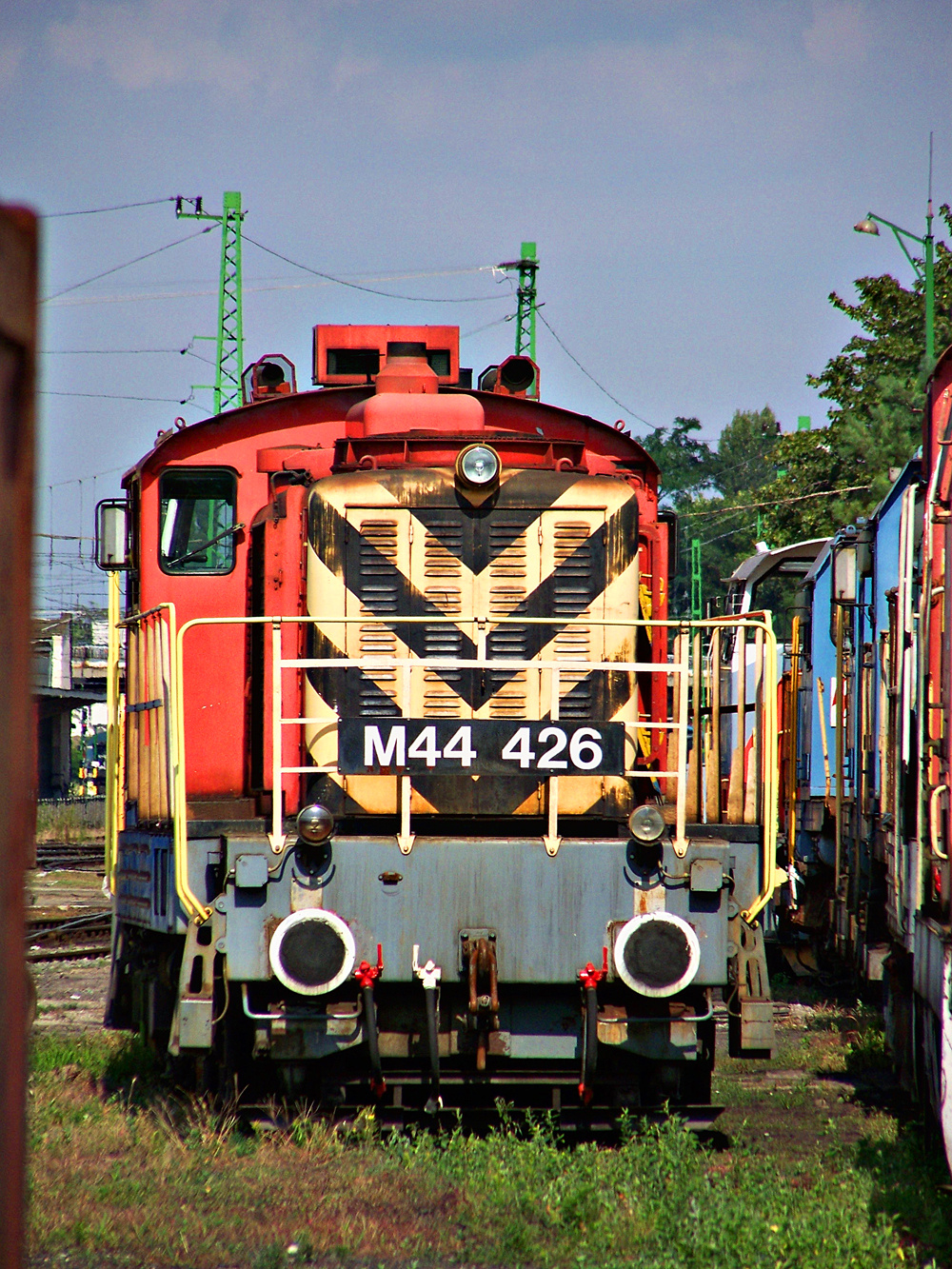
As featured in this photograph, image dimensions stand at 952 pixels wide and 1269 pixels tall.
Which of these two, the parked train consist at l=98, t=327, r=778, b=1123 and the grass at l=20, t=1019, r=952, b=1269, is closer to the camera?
the grass at l=20, t=1019, r=952, b=1269

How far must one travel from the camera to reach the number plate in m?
6.04

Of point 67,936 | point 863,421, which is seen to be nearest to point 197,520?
point 67,936

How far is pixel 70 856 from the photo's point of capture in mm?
25781

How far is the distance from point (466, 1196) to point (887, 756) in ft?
13.8

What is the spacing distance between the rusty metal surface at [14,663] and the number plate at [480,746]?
395 centimetres

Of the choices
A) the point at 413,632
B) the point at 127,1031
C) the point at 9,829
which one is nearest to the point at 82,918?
the point at 127,1031

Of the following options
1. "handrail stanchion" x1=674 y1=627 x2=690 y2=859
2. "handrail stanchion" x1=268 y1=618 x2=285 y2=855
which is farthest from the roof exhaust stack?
"handrail stanchion" x1=674 y1=627 x2=690 y2=859

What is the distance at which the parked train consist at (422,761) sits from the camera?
604 cm

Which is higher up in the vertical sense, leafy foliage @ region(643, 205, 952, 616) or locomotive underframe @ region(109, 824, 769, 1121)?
leafy foliage @ region(643, 205, 952, 616)

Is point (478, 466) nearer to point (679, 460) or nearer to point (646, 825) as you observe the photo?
point (646, 825)

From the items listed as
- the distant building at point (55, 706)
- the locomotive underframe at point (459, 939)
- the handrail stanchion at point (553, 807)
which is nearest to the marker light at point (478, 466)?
the handrail stanchion at point (553, 807)

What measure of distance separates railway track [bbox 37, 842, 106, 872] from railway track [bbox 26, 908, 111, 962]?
6087 mm

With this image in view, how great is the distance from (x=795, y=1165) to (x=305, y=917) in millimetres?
2492

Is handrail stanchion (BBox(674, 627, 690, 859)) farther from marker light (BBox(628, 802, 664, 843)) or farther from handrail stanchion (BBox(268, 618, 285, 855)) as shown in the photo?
handrail stanchion (BBox(268, 618, 285, 855))
